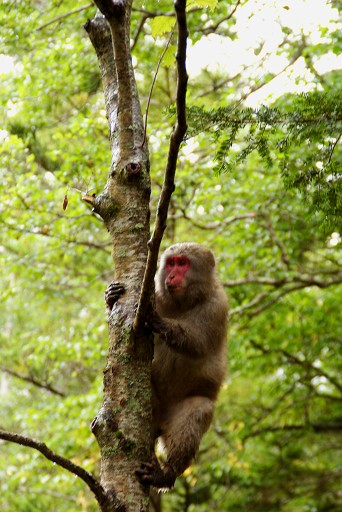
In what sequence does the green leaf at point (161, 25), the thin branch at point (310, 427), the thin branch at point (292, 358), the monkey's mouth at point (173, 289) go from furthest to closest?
the thin branch at point (310, 427), the thin branch at point (292, 358), the monkey's mouth at point (173, 289), the green leaf at point (161, 25)

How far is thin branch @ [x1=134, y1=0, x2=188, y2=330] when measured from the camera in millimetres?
2051

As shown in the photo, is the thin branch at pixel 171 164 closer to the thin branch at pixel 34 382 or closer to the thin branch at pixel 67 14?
the thin branch at pixel 67 14

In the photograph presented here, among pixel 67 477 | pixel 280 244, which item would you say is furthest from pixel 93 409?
pixel 280 244

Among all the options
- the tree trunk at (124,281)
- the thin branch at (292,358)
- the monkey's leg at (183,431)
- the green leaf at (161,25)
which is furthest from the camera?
the thin branch at (292,358)

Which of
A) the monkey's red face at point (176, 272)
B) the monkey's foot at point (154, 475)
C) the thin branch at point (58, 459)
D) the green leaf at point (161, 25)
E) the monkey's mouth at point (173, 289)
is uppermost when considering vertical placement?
the green leaf at point (161, 25)

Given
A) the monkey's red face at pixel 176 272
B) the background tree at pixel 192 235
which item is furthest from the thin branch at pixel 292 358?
the monkey's red face at pixel 176 272

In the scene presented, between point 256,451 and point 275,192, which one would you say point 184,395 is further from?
point 256,451

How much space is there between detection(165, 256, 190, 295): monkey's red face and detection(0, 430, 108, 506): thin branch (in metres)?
1.99

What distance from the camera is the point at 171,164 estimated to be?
7.86ft

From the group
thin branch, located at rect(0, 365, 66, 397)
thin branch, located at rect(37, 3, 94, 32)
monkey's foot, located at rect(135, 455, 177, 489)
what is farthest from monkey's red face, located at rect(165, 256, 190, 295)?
thin branch, located at rect(0, 365, 66, 397)

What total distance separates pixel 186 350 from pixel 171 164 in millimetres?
1943

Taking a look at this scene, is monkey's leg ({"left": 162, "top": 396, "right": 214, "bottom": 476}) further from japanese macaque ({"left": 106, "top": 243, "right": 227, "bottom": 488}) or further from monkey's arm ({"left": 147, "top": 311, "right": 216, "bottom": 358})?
monkey's arm ({"left": 147, "top": 311, "right": 216, "bottom": 358})

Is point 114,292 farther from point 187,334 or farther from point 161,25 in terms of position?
point 161,25

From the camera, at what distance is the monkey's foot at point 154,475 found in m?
2.74
